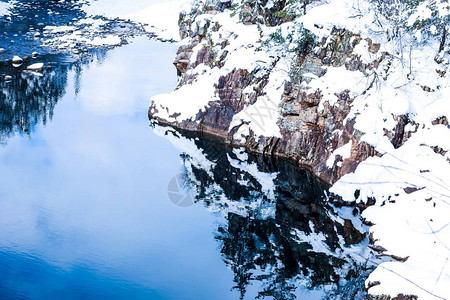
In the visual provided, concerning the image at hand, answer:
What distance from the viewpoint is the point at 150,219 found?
17906 mm

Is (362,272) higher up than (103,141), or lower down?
lower down

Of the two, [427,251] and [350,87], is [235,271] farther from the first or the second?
[350,87]

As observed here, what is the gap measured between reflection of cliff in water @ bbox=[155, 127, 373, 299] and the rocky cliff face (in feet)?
3.12

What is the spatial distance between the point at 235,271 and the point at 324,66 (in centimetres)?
1303

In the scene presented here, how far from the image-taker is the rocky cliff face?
21.0 m

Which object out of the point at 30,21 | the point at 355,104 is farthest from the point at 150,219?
the point at 30,21

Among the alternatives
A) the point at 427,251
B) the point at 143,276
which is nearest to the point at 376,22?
the point at 427,251

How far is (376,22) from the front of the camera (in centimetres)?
2256

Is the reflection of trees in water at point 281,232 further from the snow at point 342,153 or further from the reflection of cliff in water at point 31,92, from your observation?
the reflection of cliff in water at point 31,92

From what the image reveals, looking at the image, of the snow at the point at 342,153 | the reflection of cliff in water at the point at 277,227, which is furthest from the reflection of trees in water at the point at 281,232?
the snow at the point at 342,153

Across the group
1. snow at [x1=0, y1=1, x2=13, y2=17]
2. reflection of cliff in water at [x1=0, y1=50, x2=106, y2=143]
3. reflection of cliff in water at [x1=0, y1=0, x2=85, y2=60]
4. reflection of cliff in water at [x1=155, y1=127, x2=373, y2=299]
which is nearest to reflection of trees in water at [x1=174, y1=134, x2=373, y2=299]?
reflection of cliff in water at [x1=155, y1=127, x2=373, y2=299]

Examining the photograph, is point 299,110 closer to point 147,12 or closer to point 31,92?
point 31,92

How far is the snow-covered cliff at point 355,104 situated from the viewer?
16094 millimetres

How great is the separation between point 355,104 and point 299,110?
3.36m
